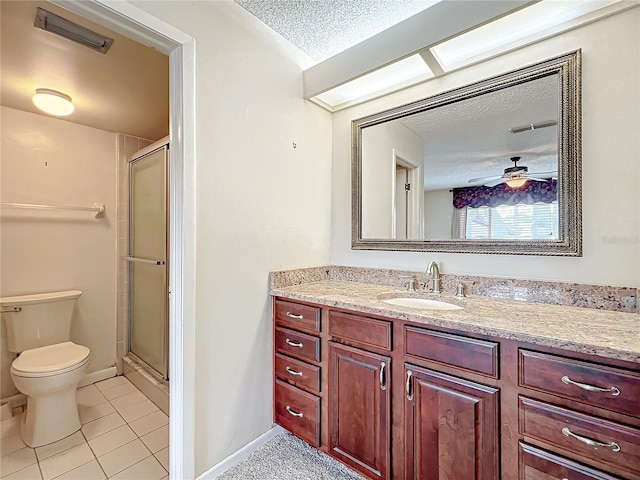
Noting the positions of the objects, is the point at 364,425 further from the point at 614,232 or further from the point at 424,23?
the point at 424,23

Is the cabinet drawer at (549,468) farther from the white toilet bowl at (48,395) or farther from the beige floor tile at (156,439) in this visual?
the white toilet bowl at (48,395)

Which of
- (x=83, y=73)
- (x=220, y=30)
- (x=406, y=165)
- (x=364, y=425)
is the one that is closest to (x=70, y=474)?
(x=364, y=425)

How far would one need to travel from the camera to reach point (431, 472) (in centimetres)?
115

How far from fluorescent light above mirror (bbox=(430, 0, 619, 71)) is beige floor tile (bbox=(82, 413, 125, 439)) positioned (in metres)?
2.93

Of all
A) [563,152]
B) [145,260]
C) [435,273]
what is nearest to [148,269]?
[145,260]

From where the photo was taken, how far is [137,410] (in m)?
2.10

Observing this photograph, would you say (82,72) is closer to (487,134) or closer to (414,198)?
(414,198)

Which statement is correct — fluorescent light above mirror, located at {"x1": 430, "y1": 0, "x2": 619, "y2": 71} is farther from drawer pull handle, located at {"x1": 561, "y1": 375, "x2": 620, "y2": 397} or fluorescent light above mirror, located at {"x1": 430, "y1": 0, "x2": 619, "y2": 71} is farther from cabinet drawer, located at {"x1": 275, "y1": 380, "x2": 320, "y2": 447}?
cabinet drawer, located at {"x1": 275, "y1": 380, "x2": 320, "y2": 447}

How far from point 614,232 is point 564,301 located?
1.15 ft

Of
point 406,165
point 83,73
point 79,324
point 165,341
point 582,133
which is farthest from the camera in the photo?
point 79,324

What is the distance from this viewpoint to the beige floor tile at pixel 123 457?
155 cm

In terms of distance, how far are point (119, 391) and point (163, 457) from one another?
102 centimetres

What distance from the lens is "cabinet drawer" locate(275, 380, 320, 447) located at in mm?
1521

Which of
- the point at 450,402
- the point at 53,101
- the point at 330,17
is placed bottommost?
the point at 450,402
